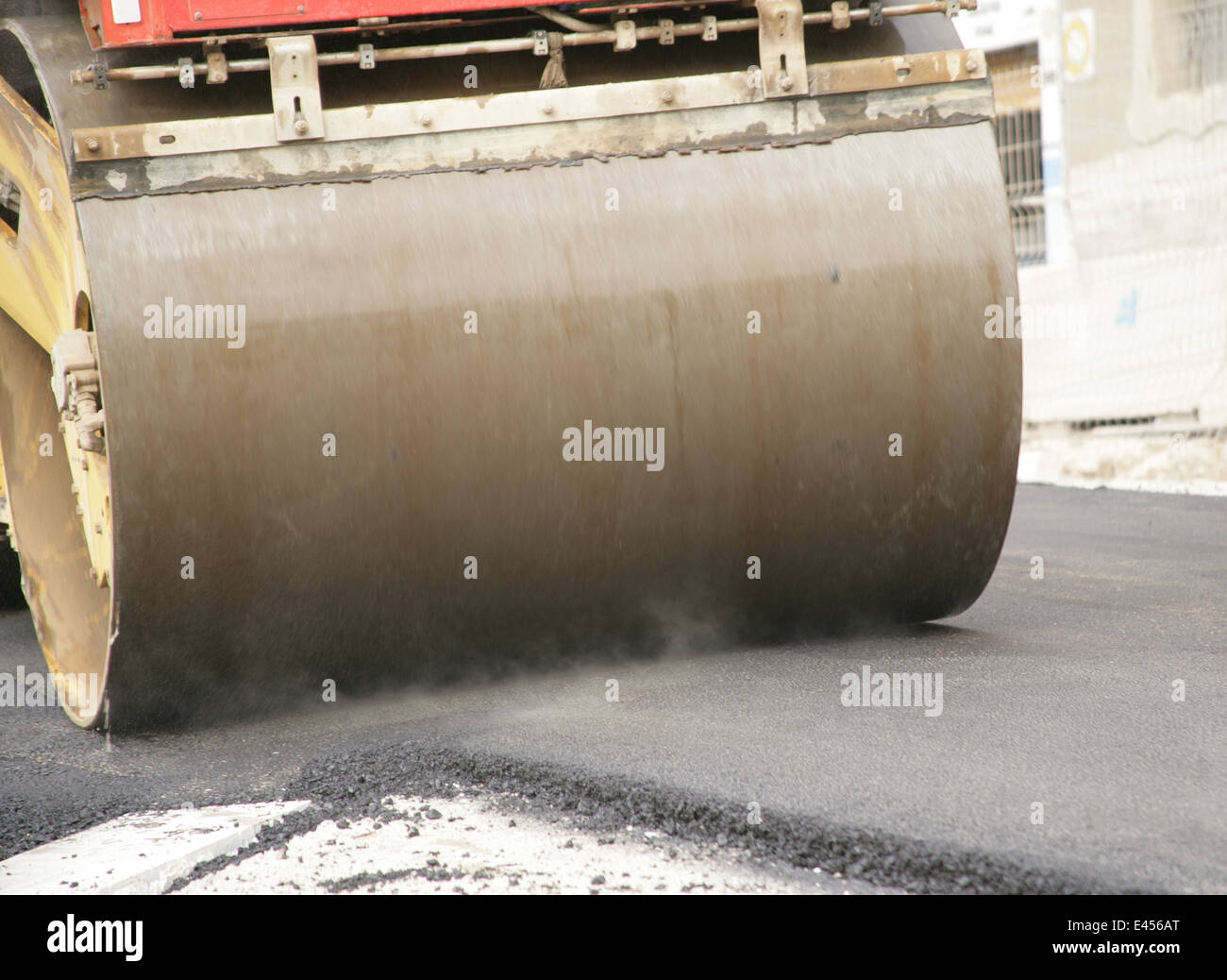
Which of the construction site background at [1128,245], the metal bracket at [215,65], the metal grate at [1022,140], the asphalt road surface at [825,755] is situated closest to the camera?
the asphalt road surface at [825,755]

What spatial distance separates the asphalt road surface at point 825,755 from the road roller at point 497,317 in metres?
0.18

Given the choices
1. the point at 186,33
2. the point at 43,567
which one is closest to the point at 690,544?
the point at 186,33

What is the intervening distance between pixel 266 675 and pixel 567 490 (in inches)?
32.9

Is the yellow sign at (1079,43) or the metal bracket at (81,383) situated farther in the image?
the yellow sign at (1079,43)

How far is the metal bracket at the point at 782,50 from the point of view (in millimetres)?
3271

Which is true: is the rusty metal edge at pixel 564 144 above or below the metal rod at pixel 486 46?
below

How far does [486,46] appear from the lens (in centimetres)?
323

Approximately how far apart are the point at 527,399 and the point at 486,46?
846mm

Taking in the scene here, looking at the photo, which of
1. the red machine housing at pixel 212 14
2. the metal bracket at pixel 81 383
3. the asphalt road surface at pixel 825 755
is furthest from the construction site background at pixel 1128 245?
the metal bracket at pixel 81 383

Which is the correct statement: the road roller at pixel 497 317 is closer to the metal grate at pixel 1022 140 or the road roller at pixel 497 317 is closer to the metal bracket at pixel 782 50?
the metal bracket at pixel 782 50

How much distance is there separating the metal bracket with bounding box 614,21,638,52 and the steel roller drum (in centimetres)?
30

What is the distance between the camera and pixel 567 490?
324 centimetres

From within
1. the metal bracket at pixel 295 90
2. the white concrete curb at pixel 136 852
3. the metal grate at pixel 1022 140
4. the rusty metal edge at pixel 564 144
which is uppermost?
the metal grate at pixel 1022 140

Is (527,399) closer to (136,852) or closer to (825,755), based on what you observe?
(825,755)
